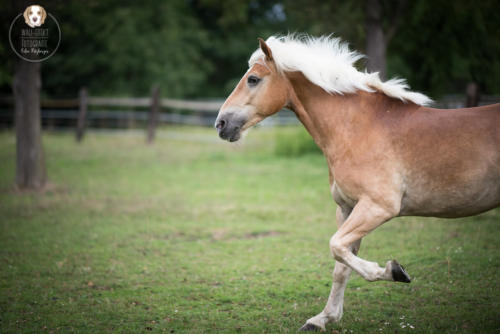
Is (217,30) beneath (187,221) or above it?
above

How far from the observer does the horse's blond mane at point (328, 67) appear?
12.1 feet

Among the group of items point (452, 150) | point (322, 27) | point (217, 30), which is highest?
point (217, 30)

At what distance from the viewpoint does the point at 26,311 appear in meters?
4.21

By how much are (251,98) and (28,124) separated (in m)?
7.08

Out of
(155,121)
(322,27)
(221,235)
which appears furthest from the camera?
(155,121)

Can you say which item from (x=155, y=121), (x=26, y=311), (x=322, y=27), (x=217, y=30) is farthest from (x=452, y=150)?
(x=217, y=30)

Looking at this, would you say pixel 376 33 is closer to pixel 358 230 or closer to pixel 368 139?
pixel 368 139

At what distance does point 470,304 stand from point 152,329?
3009 millimetres

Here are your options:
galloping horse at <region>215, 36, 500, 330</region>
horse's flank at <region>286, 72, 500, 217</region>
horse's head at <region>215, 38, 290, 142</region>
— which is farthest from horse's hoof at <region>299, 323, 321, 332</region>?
horse's head at <region>215, 38, 290, 142</region>

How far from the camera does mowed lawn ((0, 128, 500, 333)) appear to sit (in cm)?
406

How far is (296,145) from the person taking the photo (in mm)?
14086

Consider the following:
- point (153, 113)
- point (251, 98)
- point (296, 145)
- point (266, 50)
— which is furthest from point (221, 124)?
point (153, 113)

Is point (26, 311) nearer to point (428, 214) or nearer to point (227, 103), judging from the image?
point (227, 103)

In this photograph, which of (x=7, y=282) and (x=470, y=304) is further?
(x=7, y=282)
